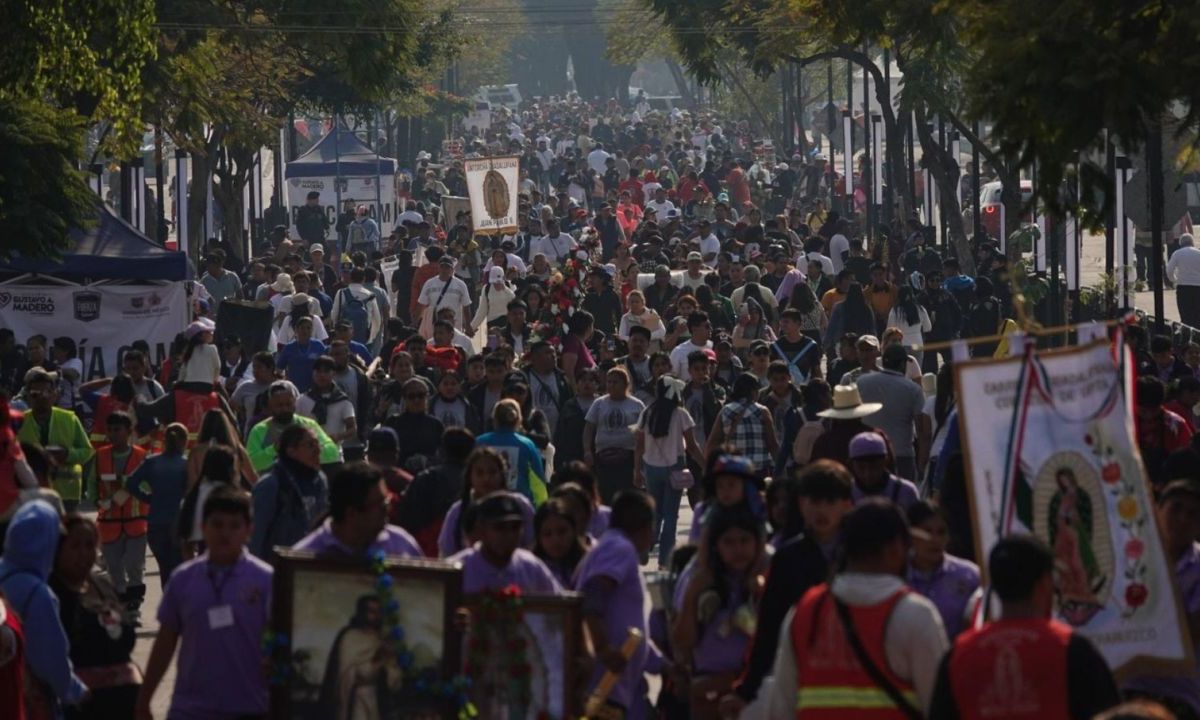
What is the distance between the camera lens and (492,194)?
3709 centimetres

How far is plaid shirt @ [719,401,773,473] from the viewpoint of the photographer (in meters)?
15.7

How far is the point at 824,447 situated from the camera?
43.6 feet

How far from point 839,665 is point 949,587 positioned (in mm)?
1579

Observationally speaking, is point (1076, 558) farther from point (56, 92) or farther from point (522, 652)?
point (56, 92)

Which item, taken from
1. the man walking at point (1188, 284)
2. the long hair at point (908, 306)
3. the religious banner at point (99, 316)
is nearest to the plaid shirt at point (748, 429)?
the long hair at point (908, 306)

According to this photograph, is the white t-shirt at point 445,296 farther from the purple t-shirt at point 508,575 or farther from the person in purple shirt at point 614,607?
the purple t-shirt at point 508,575

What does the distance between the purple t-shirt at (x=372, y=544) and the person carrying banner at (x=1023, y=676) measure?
8.11ft

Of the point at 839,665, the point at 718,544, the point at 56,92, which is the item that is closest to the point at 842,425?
the point at 718,544

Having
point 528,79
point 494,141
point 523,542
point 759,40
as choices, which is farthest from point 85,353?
point 528,79

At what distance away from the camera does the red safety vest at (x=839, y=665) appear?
701 cm

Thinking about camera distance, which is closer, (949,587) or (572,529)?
(949,587)

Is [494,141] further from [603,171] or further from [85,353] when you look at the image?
[85,353]

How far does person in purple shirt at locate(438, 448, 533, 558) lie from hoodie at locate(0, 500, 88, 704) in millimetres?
1975

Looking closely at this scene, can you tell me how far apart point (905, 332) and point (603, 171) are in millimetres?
37955
